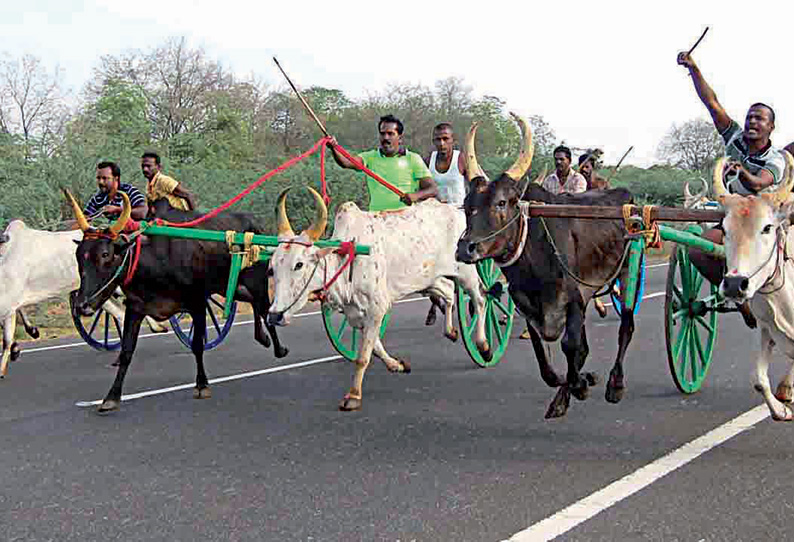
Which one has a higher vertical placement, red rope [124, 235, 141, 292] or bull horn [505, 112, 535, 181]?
bull horn [505, 112, 535, 181]

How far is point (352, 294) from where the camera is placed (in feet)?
26.4

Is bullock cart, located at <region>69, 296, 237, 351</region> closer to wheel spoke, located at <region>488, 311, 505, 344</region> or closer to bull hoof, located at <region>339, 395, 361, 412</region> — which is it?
bull hoof, located at <region>339, 395, 361, 412</region>

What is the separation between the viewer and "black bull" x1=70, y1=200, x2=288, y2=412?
7750 millimetres

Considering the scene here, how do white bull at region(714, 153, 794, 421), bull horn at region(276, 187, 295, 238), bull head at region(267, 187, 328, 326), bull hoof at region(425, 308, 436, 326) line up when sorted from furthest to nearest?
1. bull hoof at region(425, 308, 436, 326)
2. bull horn at region(276, 187, 295, 238)
3. bull head at region(267, 187, 328, 326)
4. white bull at region(714, 153, 794, 421)

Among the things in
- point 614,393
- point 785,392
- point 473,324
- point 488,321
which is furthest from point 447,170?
point 785,392

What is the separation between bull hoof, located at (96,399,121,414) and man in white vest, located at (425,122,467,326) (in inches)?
151

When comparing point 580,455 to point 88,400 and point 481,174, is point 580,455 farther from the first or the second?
point 88,400

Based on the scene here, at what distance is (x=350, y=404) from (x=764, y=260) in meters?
3.47

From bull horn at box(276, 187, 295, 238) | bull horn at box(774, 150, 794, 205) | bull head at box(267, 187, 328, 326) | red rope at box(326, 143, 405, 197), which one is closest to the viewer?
bull horn at box(774, 150, 794, 205)

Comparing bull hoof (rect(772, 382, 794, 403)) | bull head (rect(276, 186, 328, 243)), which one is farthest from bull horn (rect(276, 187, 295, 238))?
bull hoof (rect(772, 382, 794, 403))

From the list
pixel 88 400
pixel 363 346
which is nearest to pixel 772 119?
pixel 363 346

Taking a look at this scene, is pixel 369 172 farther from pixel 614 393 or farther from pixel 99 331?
pixel 99 331

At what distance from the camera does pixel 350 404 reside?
7570 millimetres

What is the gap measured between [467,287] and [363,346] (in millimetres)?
1847
